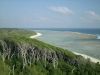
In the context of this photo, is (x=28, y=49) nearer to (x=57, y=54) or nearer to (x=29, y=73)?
(x=57, y=54)

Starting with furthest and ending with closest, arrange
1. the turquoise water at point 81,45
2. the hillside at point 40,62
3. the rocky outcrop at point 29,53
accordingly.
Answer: the turquoise water at point 81,45
the rocky outcrop at point 29,53
the hillside at point 40,62

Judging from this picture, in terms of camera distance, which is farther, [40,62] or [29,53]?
[29,53]

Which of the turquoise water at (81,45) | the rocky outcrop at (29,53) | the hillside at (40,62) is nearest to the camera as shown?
the hillside at (40,62)

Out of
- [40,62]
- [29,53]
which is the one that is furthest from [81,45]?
[40,62]

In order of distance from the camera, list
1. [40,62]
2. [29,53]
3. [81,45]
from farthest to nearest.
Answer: [81,45], [29,53], [40,62]

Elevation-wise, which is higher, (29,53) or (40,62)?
(29,53)

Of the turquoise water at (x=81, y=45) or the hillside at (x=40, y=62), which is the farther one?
the turquoise water at (x=81, y=45)

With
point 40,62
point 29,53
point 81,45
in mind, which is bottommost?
point 81,45

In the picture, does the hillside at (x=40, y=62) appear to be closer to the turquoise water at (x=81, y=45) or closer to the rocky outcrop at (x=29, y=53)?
the rocky outcrop at (x=29, y=53)

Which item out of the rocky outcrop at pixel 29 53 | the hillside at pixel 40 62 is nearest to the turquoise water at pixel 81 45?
the hillside at pixel 40 62

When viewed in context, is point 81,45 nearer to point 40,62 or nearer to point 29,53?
point 29,53
